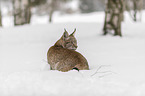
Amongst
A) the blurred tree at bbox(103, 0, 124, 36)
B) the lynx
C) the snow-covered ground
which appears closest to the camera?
the snow-covered ground

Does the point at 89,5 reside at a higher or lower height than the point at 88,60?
higher

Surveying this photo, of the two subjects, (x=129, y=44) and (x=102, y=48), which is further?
(x=129, y=44)

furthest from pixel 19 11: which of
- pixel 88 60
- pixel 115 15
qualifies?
pixel 88 60

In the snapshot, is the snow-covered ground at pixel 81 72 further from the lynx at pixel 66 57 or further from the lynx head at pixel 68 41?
the lynx head at pixel 68 41

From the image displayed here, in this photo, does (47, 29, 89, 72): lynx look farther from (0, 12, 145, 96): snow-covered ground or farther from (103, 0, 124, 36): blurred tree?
(103, 0, 124, 36): blurred tree

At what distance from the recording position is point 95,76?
3.08 meters

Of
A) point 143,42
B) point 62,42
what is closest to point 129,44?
point 143,42

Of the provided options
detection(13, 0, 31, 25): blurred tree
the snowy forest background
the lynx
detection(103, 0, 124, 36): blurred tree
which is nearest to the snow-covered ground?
the snowy forest background

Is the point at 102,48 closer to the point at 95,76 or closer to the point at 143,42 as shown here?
the point at 143,42

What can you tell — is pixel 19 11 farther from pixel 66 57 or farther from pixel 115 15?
pixel 66 57

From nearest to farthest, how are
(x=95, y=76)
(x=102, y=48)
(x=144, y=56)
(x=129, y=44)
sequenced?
(x=95, y=76) < (x=144, y=56) < (x=102, y=48) < (x=129, y=44)

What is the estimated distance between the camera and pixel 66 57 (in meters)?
3.22

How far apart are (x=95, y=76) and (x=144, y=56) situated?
6.07ft

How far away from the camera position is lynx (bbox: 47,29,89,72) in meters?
3.15
